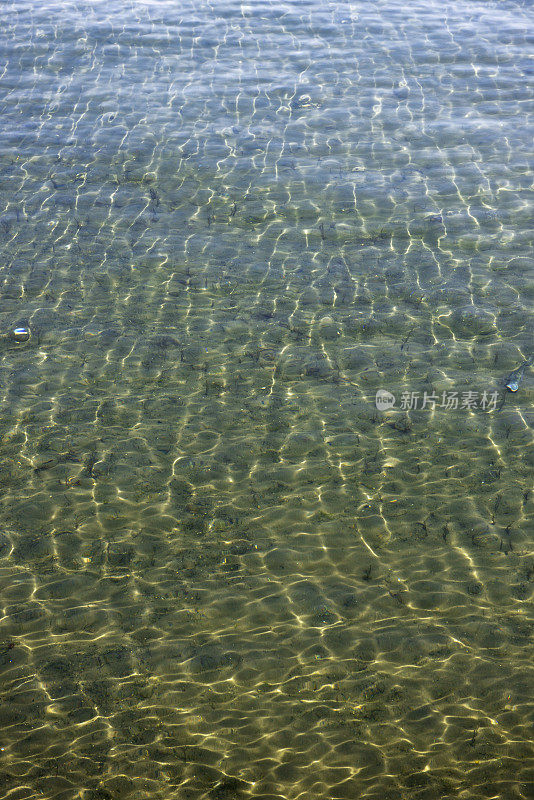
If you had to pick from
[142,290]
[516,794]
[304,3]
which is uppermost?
[304,3]

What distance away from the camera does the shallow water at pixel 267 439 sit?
457 centimetres

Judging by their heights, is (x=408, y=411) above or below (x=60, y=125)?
below

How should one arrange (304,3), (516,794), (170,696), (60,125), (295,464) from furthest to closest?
(304,3)
(60,125)
(295,464)
(170,696)
(516,794)

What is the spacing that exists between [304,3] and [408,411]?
14.0 m

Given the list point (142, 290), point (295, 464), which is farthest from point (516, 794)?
point (142, 290)

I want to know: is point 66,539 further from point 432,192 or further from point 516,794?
point 432,192

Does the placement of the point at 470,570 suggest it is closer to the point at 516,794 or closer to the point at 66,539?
the point at 516,794

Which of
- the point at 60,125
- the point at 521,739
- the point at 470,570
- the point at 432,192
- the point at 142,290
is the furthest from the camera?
the point at 60,125

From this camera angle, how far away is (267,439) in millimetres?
6781

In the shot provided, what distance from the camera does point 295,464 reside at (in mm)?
6539

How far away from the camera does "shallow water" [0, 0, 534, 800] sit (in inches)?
180

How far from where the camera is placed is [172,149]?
11359mm

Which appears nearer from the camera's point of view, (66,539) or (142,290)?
(66,539)

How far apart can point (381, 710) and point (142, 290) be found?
5977 mm
